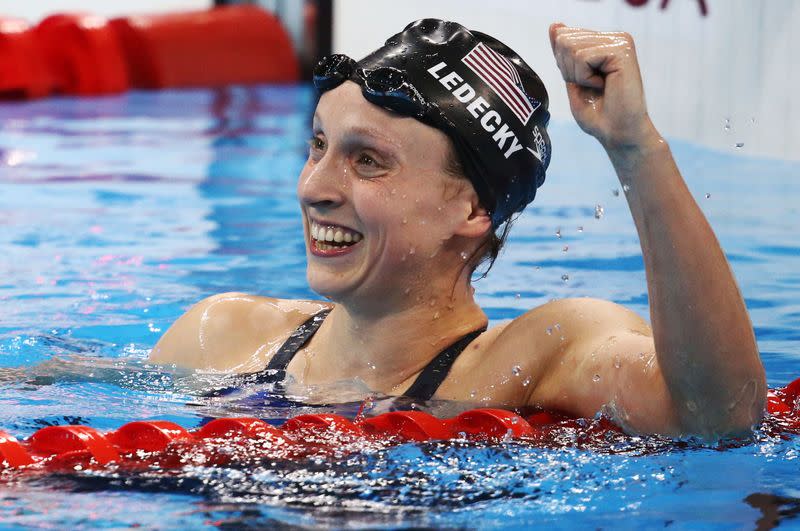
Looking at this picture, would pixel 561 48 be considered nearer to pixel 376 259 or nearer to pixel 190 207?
pixel 376 259

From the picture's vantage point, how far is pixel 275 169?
31.6 feet

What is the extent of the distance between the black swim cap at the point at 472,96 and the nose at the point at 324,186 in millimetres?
206

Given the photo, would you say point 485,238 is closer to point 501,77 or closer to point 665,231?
point 501,77

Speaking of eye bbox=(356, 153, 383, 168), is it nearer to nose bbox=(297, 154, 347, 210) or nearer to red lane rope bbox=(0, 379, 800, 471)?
nose bbox=(297, 154, 347, 210)

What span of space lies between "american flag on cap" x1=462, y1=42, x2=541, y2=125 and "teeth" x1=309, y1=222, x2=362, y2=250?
54cm

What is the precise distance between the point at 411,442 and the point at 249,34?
1391 cm

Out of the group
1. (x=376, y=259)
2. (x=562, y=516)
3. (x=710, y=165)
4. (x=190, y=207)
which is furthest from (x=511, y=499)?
(x=710, y=165)

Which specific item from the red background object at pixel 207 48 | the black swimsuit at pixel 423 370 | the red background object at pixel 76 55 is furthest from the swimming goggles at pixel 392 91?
the red background object at pixel 207 48

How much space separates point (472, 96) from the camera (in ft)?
10.9

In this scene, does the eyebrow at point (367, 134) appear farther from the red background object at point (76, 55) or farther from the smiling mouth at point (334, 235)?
the red background object at point (76, 55)

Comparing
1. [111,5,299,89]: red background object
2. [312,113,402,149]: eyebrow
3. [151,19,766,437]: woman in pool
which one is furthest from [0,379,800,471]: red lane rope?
[111,5,299,89]: red background object

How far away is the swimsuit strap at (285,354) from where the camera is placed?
145 inches

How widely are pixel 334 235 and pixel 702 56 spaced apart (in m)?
6.43

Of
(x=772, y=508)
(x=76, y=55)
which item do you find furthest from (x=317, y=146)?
(x=76, y=55)
